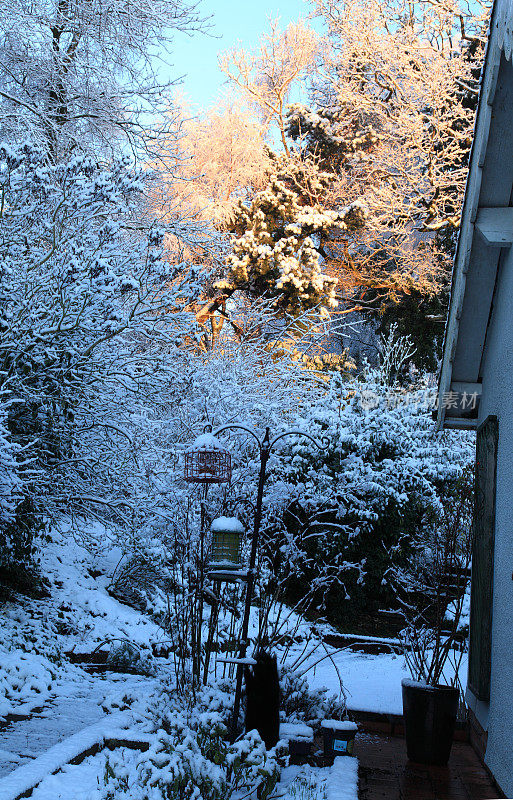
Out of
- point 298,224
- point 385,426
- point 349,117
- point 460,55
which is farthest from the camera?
point 349,117

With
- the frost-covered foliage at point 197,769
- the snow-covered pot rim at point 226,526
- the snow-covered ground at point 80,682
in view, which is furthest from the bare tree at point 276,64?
the frost-covered foliage at point 197,769

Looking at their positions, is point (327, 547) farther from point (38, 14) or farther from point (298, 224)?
point (298, 224)

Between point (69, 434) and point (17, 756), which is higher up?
point (69, 434)

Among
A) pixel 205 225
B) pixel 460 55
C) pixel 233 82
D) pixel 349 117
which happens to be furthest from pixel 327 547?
pixel 233 82

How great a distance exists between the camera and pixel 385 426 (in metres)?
10.2

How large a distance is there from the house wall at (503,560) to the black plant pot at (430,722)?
Result: 26cm

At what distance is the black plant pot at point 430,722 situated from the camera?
5094mm

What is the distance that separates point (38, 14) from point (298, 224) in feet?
30.2

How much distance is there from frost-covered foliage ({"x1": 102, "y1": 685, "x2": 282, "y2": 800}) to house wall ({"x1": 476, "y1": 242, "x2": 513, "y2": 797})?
1282 millimetres

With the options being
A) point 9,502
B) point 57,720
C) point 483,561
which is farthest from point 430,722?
point 9,502

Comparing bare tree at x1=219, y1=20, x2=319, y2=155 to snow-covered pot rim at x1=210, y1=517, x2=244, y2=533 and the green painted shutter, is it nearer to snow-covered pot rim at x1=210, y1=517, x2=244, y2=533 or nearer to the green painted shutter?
the green painted shutter

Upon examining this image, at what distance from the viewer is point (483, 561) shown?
5.30 meters

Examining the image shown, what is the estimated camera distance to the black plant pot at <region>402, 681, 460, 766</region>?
5.09m

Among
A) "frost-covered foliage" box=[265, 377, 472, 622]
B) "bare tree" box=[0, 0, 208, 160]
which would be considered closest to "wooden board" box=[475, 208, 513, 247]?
"frost-covered foliage" box=[265, 377, 472, 622]
